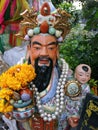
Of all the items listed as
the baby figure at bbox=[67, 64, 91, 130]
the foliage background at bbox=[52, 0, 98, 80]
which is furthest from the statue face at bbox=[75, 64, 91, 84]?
the foliage background at bbox=[52, 0, 98, 80]

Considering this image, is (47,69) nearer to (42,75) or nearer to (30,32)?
(42,75)

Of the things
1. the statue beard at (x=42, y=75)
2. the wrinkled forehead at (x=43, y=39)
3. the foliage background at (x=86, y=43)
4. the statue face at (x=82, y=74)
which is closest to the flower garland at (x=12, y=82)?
the statue beard at (x=42, y=75)

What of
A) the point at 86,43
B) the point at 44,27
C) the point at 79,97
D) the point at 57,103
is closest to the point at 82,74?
the point at 79,97

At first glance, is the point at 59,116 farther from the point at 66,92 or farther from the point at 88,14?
the point at 88,14

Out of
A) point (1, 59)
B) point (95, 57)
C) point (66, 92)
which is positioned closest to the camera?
point (66, 92)

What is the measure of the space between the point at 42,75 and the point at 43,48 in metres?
0.19

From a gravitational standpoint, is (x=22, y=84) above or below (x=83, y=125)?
above

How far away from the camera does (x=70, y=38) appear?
4.25 meters

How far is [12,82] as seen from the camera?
6.93 feet

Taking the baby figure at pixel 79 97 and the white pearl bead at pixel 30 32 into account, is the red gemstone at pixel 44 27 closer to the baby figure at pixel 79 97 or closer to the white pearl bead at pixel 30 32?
the white pearl bead at pixel 30 32

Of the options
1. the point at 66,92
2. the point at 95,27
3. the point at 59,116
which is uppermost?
the point at 95,27

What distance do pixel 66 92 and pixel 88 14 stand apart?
50.7 inches

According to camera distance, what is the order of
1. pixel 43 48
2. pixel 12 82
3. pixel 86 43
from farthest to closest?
1. pixel 86 43
2. pixel 43 48
3. pixel 12 82

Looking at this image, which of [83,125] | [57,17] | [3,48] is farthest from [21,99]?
[3,48]
